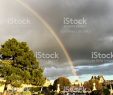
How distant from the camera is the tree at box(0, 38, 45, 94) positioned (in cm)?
3872

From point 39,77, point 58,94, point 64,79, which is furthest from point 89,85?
→ point 39,77

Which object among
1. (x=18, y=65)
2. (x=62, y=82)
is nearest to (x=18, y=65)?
(x=18, y=65)

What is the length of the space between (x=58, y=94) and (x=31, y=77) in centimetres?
1654

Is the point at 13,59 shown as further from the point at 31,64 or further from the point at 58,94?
the point at 58,94

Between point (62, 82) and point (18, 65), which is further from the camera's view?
point (62, 82)

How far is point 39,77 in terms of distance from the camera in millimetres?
41969

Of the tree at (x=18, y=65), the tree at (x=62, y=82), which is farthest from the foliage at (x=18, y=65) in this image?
the tree at (x=62, y=82)

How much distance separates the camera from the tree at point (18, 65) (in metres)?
38.7

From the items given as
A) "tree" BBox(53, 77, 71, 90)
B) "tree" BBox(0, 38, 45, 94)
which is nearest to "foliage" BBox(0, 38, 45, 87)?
"tree" BBox(0, 38, 45, 94)

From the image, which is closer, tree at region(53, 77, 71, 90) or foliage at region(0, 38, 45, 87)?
foliage at region(0, 38, 45, 87)

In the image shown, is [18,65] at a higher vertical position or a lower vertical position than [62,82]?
lower

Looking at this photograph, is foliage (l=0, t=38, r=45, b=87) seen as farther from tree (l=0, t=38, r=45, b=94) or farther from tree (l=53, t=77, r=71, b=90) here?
tree (l=53, t=77, r=71, b=90)

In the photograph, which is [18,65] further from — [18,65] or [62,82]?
[62,82]

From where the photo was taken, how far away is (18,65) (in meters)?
39.9
